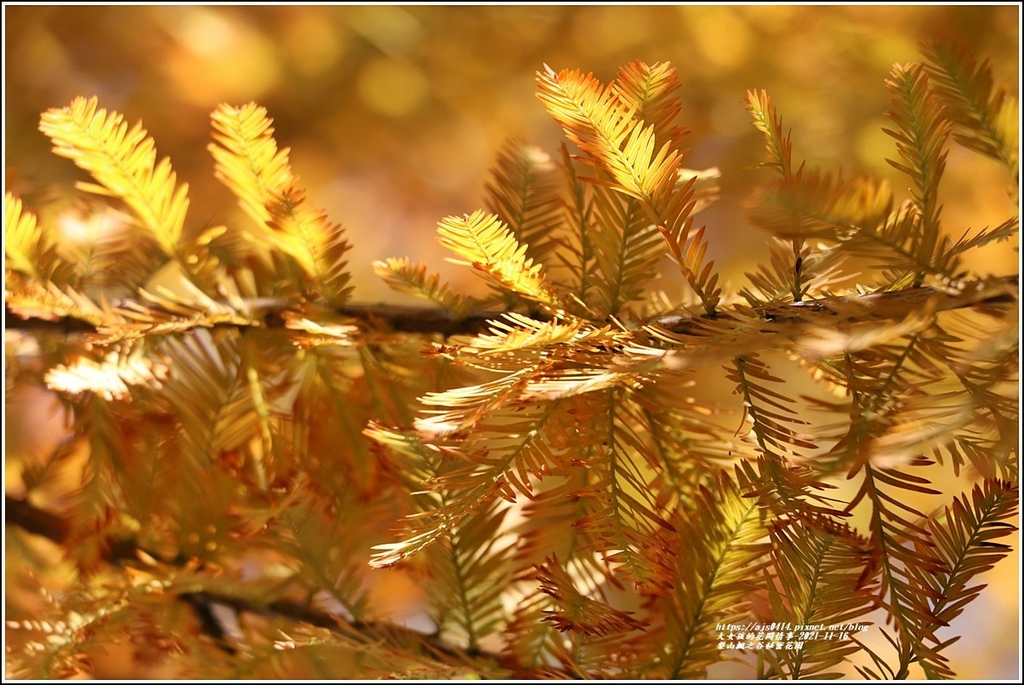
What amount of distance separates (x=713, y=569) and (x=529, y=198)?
15 centimetres

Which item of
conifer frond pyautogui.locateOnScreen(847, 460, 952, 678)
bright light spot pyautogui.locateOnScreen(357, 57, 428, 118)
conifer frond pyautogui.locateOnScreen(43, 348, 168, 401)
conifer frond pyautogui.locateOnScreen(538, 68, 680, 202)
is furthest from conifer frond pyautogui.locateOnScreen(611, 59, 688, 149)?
bright light spot pyautogui.locateOnScreen(357, 57, 428, 118)

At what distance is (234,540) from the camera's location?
1.04 feet

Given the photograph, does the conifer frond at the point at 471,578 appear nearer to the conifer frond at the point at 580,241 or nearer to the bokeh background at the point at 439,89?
the conifer frond at the point at 580,241

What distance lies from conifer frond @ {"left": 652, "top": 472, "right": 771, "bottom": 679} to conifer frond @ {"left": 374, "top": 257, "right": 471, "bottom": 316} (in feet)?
0.35

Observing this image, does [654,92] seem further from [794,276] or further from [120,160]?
[120,160]

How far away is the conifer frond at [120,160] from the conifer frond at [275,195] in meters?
0.03

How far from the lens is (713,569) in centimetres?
23

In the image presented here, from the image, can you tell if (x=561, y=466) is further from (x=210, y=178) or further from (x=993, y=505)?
(x=210, y=178)

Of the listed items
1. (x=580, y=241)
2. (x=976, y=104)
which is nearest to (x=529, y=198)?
(x=580, y=241)

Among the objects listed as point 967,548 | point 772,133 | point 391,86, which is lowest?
point 967,548

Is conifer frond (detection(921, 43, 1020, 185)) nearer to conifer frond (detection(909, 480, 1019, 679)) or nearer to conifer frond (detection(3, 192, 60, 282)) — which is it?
conifer frond (detection(909, 480, 1019, 679))

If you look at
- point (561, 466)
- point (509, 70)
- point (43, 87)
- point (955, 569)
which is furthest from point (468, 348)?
point (43, 87)

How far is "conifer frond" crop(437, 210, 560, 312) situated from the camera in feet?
0.65

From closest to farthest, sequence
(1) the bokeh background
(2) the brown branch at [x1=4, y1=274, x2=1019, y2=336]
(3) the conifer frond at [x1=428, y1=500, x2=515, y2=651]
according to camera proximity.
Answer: (2) the brown branch at [x1=4, y1=274, x2=1019, y2=336]
(3) the conifer frond at [x1=428, y1=500, x2=515, y2=651]
(1) the bokeh background
